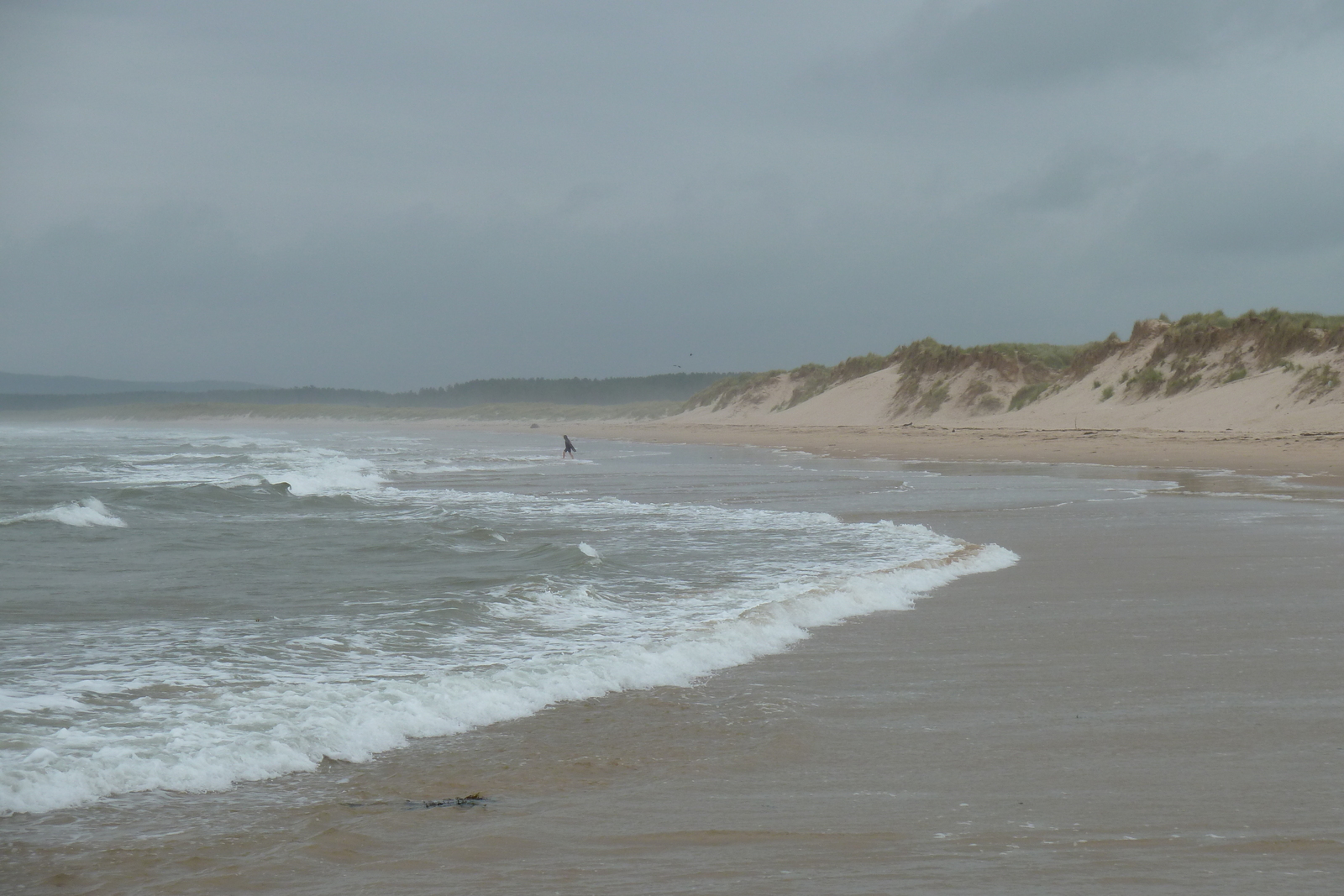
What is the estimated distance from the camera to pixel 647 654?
6.12 metres

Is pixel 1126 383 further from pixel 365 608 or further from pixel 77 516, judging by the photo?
pixel 365 608

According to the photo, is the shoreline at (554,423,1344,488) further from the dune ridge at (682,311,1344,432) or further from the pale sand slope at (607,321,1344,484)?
the dune ridge at (682,311,1344,432)

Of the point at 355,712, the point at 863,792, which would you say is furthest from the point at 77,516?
the point at 863,792

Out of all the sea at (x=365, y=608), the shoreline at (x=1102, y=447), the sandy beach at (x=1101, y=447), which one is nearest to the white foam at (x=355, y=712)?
the sea at (x=365, y=608)

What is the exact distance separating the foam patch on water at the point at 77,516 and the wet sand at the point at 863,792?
446 inches

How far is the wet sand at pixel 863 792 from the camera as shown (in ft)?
10.5

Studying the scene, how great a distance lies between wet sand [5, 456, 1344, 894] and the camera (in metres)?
3.21

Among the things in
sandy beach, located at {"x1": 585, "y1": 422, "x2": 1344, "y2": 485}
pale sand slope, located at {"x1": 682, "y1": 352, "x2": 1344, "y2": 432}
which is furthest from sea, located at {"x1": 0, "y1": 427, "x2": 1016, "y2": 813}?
pale sand slope, located at {"x1": 682, "y1": 352, "x2": 1344, "y2": 432}

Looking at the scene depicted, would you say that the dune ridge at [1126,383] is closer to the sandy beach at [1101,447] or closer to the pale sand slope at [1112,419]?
the pale sand slope at [1112,419]

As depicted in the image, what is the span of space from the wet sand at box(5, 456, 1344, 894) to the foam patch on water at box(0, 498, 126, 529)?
11318mm

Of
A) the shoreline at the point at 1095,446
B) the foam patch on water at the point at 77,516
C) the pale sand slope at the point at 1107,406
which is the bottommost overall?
the foam patch on water at the point at 77,516

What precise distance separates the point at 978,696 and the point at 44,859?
12.6 ft

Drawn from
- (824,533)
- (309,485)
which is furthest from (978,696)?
(309,485)

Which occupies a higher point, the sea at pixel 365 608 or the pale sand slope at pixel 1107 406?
the pale sand slope at pixel 1107 406
